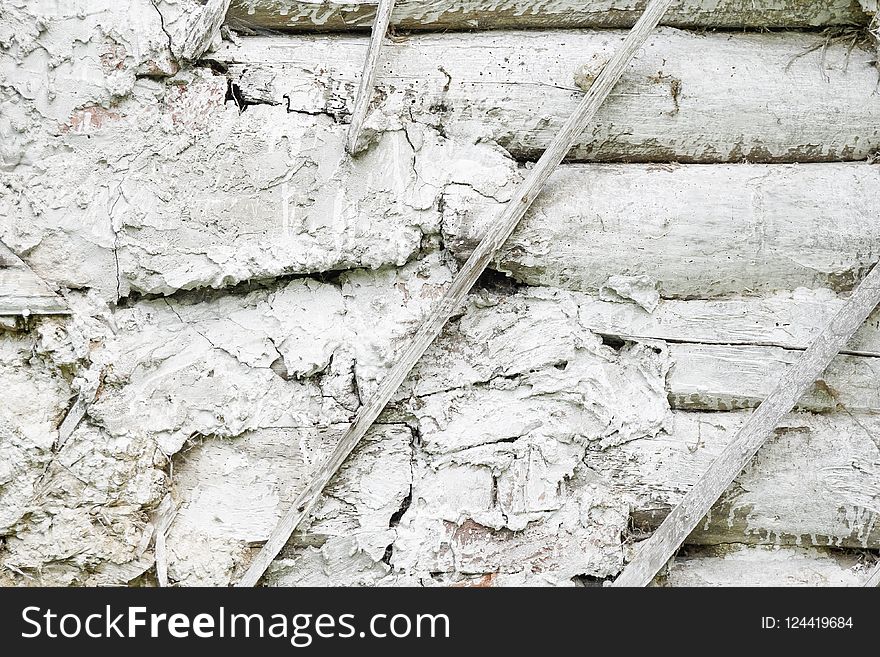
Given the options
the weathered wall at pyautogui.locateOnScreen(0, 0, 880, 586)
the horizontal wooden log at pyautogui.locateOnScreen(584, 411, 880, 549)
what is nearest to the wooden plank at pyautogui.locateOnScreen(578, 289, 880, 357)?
the weathered wall at pyautogui.locateOnScreen(0, 0, 880, 586)

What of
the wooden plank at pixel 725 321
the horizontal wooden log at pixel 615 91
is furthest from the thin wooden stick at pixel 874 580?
the horizontal wooden log at pixel 615 91

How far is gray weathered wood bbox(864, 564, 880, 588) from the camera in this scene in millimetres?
2029

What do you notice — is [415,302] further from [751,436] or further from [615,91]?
[751,436]

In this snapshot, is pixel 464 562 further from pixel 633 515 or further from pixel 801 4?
pixel 801 4

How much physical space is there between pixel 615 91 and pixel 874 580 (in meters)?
1.52

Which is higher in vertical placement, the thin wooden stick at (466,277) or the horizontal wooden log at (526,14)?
the horizontal wooden log at (526,14)

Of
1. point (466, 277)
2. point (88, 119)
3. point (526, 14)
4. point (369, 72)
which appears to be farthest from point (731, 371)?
point (88, 119)

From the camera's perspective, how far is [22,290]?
6.14ft

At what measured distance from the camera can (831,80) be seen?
2100mm

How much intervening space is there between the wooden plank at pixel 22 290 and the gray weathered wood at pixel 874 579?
7.46ft

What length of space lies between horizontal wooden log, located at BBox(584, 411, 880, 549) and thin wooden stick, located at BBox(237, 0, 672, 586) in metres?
0.62

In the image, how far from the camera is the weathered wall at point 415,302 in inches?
74.4

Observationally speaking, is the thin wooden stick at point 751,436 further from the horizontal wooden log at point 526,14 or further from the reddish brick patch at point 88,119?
the reddish brick patch at point 88,119

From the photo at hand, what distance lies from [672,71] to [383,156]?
837 millimetres
